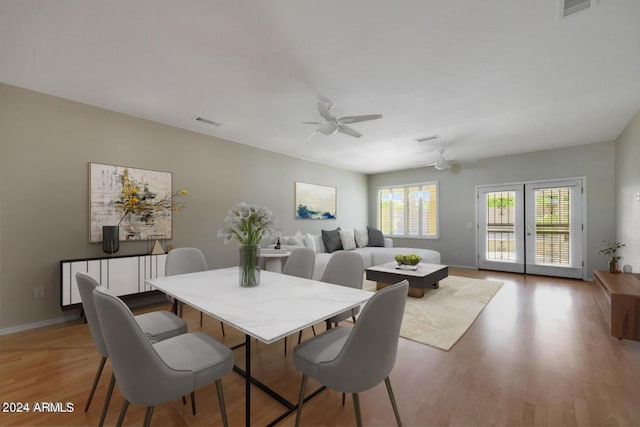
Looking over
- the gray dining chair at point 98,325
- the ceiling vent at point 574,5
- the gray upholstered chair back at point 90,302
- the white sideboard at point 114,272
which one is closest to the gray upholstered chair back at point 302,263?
the gray dining chair at point 98,325

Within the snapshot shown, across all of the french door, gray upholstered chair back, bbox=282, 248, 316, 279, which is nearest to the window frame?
the french door

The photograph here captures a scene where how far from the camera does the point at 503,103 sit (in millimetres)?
3408

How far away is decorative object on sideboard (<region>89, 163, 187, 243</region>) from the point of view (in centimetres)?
345

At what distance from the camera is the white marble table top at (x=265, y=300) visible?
1274 mm

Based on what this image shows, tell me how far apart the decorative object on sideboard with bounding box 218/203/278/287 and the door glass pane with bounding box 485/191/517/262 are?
6216 millimetres

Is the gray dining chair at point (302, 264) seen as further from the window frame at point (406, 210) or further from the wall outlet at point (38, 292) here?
the window frame at point (406, 210)

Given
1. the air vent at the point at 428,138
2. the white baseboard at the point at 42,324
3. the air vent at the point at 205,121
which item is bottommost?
the white baseboard at the point at 42,324

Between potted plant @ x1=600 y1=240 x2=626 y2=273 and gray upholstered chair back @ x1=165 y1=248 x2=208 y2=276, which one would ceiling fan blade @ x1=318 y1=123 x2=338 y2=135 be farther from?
potted plant @ x1=600 y1=240 x2=626 y2=273

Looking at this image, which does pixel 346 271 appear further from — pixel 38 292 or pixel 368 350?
pixel 38 292

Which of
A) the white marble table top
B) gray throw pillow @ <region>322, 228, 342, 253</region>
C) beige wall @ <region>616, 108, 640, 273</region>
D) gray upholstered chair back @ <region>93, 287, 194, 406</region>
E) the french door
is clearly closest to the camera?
gray upholstered chair back @ <region>93, 287, 194, 406</region>

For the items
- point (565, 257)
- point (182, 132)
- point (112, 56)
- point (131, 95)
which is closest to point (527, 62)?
point (112, 56)

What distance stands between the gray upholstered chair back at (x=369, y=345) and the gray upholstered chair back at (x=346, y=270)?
928mm

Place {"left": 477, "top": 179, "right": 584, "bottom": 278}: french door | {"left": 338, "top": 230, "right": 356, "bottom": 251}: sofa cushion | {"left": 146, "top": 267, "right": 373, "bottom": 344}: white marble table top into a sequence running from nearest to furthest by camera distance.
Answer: {"left": 146, "top": 267, "right": 373, "bottom": 344}: white marble table top < {"left": 477, "top": 179, "right": 584, "bottom": 278}: french door < {"left": 338, "top": 230, "right": 356, "bottom": 251}: sofa cushion

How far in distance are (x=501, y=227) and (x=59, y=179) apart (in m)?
7.87
